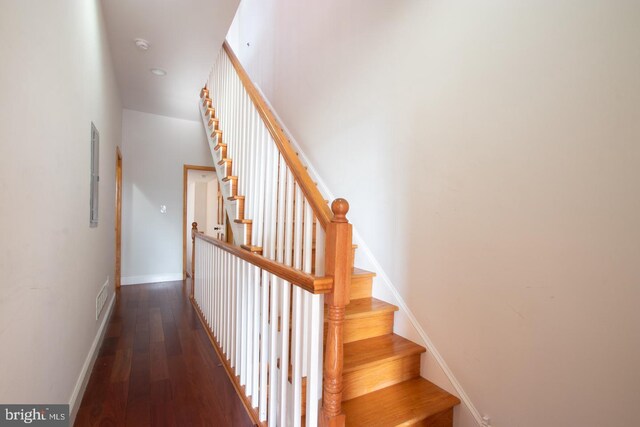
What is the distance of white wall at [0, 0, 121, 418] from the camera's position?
833mm

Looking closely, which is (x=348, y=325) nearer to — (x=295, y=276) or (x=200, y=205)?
(x=295, y=276)

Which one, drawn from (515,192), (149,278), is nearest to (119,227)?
(149,278)

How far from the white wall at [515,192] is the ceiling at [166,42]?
1407 mm

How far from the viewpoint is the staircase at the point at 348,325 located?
1.18 m

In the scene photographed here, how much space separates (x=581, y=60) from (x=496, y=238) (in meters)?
0.78

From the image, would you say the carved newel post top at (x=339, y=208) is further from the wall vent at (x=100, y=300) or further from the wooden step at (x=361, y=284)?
the wall vent at (x=100, y=300)

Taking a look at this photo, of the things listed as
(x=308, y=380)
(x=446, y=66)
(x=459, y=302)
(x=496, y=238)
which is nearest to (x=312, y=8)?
(x=446, y=66)

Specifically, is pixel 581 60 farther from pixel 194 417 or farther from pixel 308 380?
pixel 194 417

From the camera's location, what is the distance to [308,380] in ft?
3.51

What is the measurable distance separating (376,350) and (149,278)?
4.13 metres

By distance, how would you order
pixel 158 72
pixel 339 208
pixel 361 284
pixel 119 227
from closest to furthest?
pixel 339 208, pixel 361 284, pixel 158 72, pixel 119 227

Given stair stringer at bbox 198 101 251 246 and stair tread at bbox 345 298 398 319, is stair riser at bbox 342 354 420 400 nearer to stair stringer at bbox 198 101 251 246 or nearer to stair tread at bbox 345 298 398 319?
stair tread at bbox 345 298 398 319

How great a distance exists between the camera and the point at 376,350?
1673mm

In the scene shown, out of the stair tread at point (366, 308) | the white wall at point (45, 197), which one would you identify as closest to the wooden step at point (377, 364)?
the stair tread at point (366, 308)
